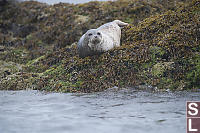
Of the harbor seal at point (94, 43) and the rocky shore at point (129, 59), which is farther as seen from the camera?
the harbor seal at point (94, 43)

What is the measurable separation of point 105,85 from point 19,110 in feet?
8.40

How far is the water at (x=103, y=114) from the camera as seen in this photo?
123 inches

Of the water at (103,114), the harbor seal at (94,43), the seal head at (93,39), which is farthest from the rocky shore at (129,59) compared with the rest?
the water at (103,114)

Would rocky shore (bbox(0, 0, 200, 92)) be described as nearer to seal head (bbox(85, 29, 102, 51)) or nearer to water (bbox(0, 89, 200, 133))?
seal head (bbox(85, 29, 102, 51))

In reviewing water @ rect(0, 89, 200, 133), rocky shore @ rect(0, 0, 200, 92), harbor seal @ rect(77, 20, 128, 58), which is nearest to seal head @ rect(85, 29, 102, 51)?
harbor seal @ rect(77, 20, 128, 58)

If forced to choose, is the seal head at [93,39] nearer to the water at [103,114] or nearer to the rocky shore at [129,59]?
the rocky shore at [129,59]

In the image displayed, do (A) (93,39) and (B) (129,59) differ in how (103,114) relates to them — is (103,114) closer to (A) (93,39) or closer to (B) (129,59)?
(B) (129,59)

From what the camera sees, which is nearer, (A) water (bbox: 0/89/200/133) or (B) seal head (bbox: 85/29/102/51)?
(A) water (bbox: 0/89/200/133)

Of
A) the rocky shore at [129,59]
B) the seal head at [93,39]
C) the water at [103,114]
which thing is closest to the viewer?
the water at [103,114]

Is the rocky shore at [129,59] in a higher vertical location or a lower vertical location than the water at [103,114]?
higher

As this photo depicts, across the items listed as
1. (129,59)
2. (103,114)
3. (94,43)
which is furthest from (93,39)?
(103,114)

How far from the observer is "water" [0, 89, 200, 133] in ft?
10.3

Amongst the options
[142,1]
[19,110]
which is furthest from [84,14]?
[19,110]

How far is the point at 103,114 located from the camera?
3.85m
